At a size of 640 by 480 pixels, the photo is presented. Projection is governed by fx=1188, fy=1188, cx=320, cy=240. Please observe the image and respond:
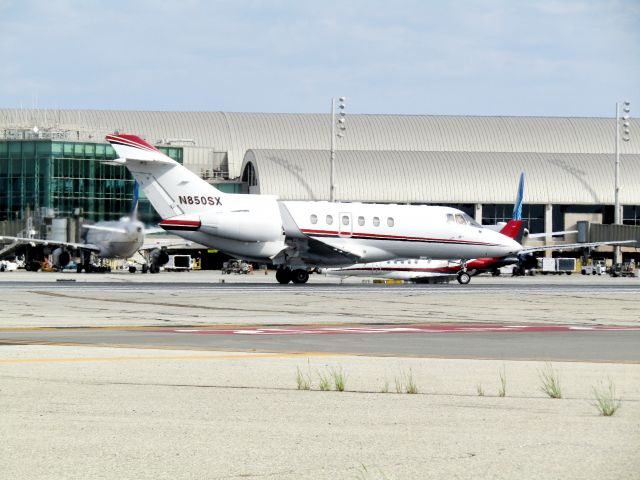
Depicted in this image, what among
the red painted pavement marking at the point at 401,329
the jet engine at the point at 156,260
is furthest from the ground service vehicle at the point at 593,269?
the red painted pavement marking at the point at 401,329

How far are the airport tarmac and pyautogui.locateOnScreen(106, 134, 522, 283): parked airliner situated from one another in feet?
83.4

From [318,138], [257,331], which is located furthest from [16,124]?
[257,331]

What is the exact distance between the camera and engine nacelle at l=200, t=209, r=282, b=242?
5972cm

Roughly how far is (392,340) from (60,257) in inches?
3063

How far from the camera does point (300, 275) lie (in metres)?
63.6

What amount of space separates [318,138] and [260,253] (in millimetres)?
87475

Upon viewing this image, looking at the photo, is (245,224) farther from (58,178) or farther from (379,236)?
(58,178)

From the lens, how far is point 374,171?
424ft

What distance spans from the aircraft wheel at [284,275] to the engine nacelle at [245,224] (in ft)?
11.4

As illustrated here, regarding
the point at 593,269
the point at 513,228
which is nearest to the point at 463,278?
the point at 513,228

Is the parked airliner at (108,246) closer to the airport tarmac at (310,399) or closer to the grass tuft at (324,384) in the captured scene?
the airport tarmac at (310,399)

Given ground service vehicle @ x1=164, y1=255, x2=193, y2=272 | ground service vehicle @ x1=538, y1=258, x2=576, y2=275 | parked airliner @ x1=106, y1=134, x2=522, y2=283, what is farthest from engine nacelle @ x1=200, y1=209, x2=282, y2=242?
ground service vehicle @ x1=538, y1=258, x2=576, y2=275

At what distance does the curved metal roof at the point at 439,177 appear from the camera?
127500mm

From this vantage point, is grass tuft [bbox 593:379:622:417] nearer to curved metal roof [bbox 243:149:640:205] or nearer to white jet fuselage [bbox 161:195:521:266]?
white jet fuselage [bbox 161:195:521:266]
